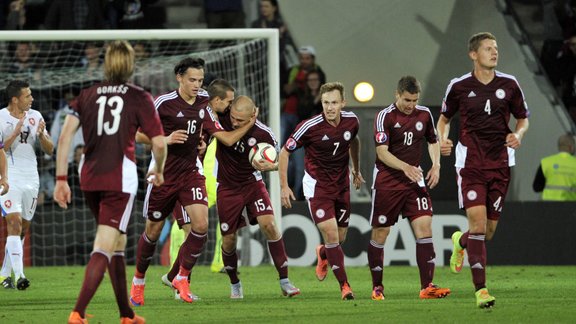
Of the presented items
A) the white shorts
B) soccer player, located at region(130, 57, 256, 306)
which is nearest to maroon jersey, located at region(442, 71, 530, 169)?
soccer player, located at region(130, 57, 256, 306)

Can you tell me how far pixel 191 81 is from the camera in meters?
10.6

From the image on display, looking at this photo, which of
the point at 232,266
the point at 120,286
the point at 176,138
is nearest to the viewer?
the point at 120,286

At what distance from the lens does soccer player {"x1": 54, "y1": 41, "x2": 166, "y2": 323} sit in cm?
805

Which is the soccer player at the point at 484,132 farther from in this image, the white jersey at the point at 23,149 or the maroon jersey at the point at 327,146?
the white jersey at the point at 23,149

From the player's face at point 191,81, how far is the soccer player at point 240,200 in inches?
22.9

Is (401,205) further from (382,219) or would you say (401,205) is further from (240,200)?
(240,200)

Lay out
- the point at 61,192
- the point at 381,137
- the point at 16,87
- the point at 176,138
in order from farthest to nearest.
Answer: the point at 16,87
the point at 381,137
the point at 176,138
the point at 61,192

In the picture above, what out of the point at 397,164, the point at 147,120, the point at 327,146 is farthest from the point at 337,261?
the point at 147,120

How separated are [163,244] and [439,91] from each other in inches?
207

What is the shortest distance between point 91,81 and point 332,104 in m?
7.78

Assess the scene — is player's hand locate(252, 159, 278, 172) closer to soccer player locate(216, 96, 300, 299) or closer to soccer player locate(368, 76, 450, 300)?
soccer player locate(216, 96, 300, 299)

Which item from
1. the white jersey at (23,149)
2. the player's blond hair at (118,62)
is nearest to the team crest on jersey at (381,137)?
the player's blond hair at (118,62)

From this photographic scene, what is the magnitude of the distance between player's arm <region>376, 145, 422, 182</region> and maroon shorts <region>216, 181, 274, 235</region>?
1.16 m

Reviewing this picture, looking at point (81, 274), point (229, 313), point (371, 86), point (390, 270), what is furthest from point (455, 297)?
point (371, 86)
